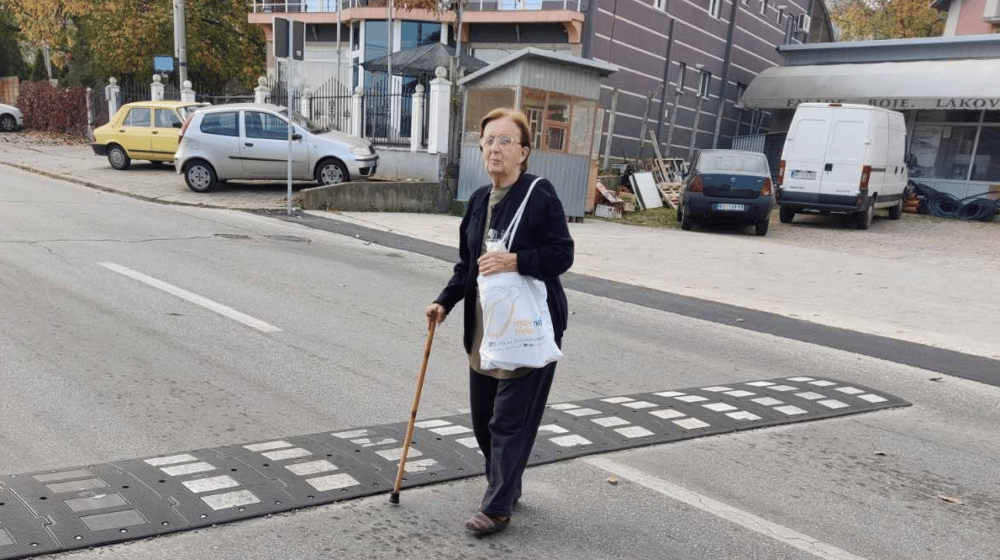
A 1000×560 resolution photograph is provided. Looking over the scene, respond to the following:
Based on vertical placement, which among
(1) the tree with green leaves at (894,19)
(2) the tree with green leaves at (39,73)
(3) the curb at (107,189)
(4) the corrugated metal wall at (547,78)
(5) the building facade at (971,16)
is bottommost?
(3) the curb at (107,189)

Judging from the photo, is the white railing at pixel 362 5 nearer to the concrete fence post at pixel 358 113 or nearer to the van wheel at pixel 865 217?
the concrete fence post at pixel 358 113

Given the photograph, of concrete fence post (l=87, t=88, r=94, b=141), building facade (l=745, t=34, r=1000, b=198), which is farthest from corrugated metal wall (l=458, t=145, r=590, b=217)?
concrete fence post (l=87, t=88, r=94, b=141)

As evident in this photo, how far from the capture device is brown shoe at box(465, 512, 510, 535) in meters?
3.45

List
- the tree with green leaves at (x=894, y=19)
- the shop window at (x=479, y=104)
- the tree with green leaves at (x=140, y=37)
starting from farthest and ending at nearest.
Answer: the tree with green leaves at (x=894, y=19)
the tree with green leaves at (x=140, y=37)
the shop window at (x=479, y=104)

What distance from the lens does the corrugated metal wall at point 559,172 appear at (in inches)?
658

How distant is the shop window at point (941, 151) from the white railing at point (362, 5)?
36.3 feet

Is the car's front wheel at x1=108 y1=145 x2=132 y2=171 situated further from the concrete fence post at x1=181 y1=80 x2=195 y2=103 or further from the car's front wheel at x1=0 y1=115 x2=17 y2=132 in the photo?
the car's front wheel at x1=0 y1=115 x2=17 y2=132

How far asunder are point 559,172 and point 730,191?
11.4 ft

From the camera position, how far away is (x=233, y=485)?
12.4ft

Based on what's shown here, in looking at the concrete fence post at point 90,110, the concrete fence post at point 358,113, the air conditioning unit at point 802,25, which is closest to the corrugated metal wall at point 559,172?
the concrete fence post at point 358,113

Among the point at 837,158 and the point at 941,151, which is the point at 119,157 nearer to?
the point at 837,158

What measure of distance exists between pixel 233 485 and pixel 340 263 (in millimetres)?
6513

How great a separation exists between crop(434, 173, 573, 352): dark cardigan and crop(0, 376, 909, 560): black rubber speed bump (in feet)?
3.19

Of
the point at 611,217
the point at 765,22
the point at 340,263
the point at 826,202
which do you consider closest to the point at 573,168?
the point at 611,217
